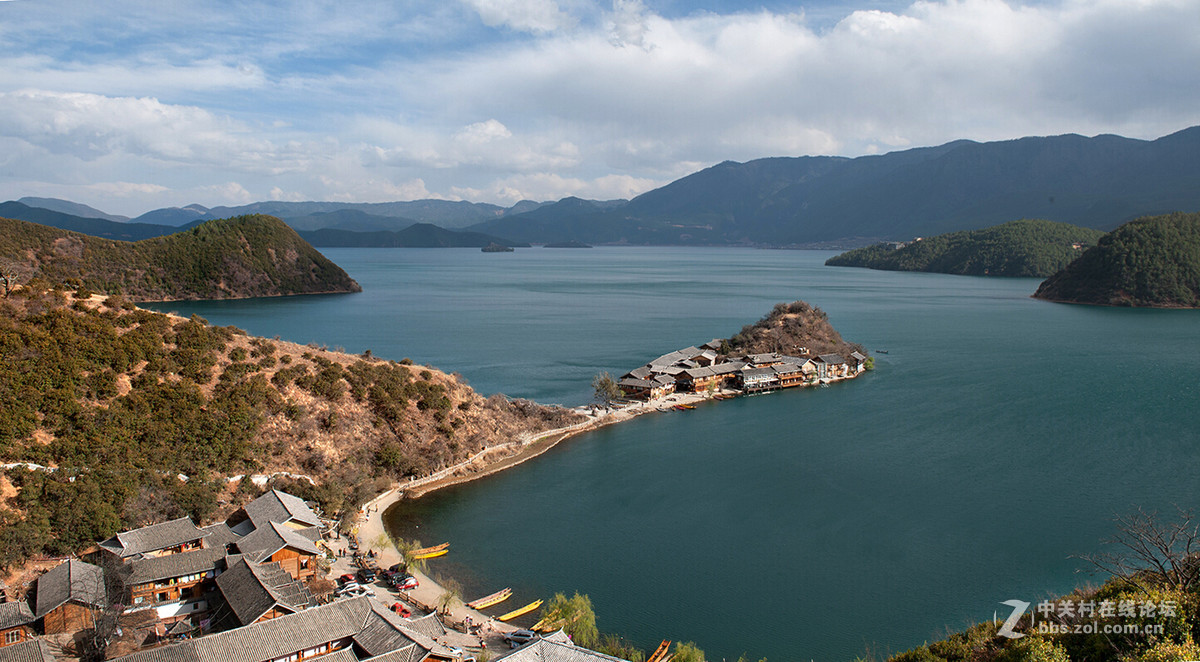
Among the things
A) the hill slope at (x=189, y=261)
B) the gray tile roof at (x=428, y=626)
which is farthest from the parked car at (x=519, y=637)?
the hill slope at (x=189, y=261)

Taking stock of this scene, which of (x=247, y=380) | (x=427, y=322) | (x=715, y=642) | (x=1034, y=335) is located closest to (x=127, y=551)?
(x=247, y=380)

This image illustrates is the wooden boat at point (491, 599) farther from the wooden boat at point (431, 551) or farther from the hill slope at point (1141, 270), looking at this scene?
the hill slope at point (1141, 270)

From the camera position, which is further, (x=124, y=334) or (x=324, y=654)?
(x=124, y=334)

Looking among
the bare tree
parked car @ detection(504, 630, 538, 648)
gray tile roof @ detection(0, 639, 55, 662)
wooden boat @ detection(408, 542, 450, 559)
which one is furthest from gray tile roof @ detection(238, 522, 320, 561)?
the bare tree

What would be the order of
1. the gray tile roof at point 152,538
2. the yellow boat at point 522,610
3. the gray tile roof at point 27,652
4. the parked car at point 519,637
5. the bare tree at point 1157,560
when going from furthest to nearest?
the yellow boat at point 522,610 < the gray tile roof at point 152,538 < the parked car at point 519,637 < the gray tile roof at point 27,652 < the bare tree at point 1157,560

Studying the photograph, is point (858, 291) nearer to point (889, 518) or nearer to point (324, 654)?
point (889, 518)

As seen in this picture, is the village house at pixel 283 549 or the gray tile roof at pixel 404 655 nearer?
the gray tile roof at pixel 404 655
